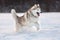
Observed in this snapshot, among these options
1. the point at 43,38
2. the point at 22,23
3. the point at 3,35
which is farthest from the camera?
the point at 22,23

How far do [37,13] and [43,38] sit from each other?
0.30m

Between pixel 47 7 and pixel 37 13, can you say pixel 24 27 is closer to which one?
pixel 37 13

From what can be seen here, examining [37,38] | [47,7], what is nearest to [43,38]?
[37,38]

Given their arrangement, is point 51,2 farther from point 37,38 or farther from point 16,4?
point 37,38

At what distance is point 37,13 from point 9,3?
1.61 metres

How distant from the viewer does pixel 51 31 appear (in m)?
1.52

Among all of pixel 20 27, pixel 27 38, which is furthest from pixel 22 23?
pixel 27 38

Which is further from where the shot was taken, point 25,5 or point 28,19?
point 25,5

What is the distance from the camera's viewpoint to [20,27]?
1506 mm

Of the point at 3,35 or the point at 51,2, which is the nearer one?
the point at 3,35

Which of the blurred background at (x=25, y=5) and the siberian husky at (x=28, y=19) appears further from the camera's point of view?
the blurred background at (x=25, y=5)

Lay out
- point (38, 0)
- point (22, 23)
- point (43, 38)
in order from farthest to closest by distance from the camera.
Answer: point (38, 0), point (22, 23), point (43, 38)

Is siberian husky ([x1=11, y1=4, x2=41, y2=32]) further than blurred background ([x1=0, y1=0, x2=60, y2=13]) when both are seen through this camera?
No

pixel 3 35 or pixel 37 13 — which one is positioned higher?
pixel 37 13
